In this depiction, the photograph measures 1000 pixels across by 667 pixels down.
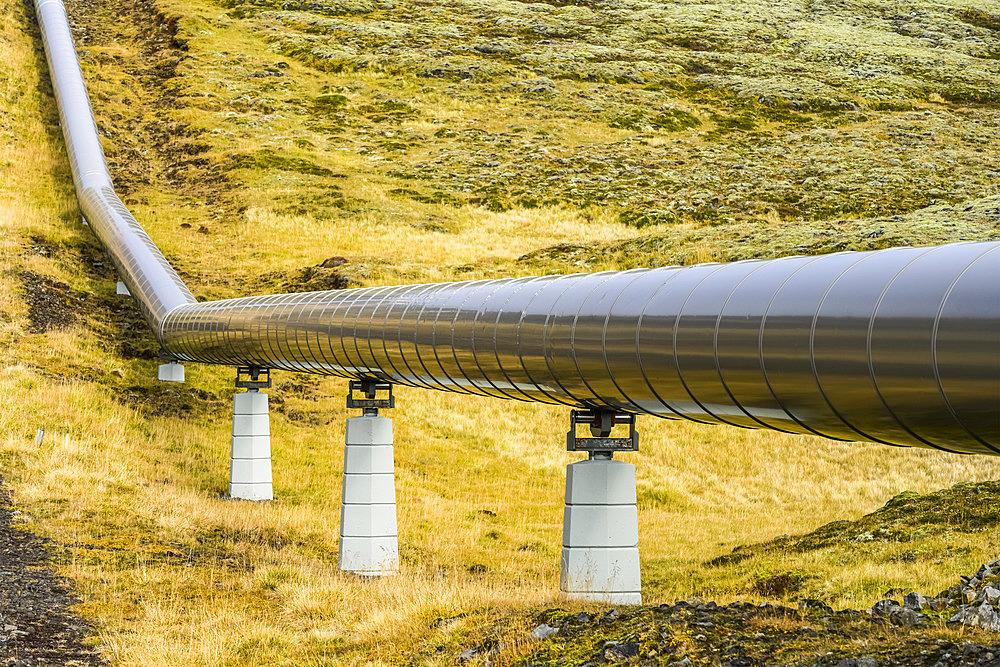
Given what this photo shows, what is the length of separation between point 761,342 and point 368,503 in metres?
11.6

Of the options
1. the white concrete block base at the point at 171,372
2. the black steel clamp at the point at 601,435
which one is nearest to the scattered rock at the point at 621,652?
the black steel clamp at the point at 601,435

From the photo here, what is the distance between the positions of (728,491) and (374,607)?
17281 millimetres

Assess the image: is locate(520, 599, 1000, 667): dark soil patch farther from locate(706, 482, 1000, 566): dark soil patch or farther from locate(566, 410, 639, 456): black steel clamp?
locate(706, 482, 1000, 566): dark soil patch

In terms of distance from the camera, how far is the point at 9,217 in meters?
46.2

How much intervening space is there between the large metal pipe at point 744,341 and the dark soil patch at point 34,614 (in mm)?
5665

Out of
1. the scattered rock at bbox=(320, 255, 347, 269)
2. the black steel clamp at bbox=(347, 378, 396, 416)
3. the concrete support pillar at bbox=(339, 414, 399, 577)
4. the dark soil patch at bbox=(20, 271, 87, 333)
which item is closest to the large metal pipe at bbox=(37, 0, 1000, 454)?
the black steel clamp at bbox=(347, 378, 396, 416)

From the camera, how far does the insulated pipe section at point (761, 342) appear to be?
707 centimetres

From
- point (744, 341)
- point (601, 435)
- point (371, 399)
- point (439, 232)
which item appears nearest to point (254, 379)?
point (371, 399)

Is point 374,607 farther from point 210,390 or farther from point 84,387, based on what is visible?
point 210,390

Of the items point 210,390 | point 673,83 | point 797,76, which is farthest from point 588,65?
point 210,390

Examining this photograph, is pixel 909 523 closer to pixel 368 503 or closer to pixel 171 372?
pixel 368 503

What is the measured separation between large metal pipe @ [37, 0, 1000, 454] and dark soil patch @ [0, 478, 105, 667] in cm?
566

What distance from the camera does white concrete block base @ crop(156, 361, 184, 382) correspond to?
3466cm

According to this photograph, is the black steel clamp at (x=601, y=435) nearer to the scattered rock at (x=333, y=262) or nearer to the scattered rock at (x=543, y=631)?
the scattered rock at (x=543, y=631)
